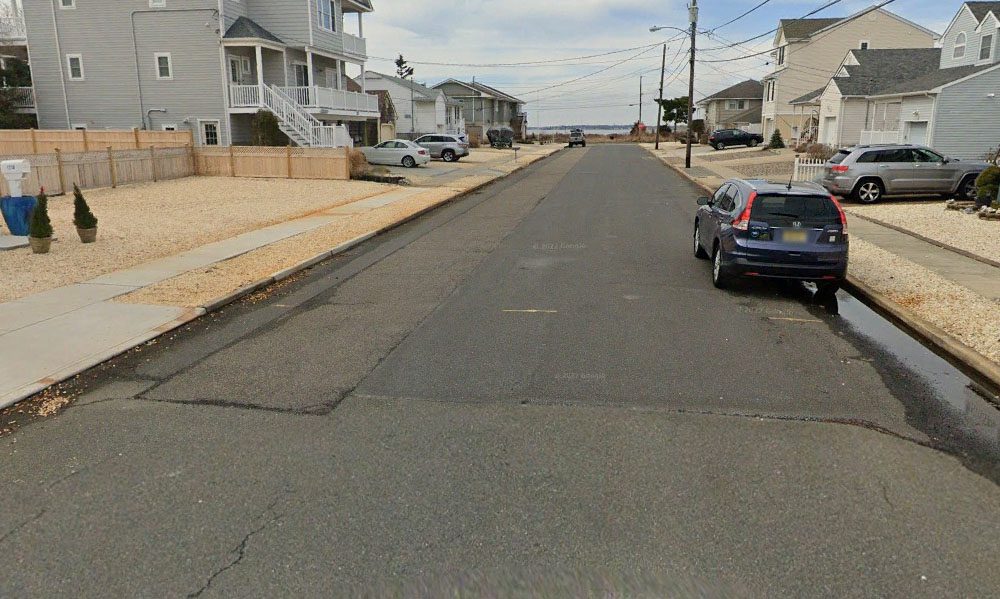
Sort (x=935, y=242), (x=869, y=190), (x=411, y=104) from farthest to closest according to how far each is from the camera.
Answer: (x=411, y=104) < (x=869, y=190) < (x=935, y=242)

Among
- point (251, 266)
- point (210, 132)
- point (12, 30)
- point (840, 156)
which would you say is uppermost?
point (12, 30)

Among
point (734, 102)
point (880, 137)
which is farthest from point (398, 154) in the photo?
point (734, 102)

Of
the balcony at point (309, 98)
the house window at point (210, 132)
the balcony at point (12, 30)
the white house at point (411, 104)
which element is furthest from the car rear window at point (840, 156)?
the white house at point (411, 104)

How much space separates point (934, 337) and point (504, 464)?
5585mm

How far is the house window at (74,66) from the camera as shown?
3481 centimetres

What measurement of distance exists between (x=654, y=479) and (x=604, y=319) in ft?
13.3

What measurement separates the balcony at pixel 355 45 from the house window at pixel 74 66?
12.7 metres

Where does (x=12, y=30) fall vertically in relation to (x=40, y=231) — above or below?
above

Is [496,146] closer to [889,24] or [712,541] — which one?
[889,24]

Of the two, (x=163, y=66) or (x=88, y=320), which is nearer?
(x=88, y=320)

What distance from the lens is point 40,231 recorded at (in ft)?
41.4

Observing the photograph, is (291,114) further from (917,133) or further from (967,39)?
(967,39)

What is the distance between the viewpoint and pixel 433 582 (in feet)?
11.8

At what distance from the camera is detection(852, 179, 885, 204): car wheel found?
2069 centimetres
